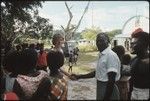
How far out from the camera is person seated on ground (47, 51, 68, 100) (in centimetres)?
413

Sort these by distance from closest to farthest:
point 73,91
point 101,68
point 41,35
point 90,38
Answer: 1. point 101,68
2. point 73,91
3. point 41,35
4. point 90,38

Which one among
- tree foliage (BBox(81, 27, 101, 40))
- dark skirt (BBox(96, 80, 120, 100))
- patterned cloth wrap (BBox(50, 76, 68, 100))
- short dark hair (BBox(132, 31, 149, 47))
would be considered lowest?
tree foliage (BBox(81, 27, 101, 40))

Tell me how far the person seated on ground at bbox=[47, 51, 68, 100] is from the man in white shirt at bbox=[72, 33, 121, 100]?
76cm

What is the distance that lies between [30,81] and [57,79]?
0.34m

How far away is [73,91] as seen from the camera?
47.8 ft

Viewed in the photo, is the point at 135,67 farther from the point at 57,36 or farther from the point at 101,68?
the point at 57,36

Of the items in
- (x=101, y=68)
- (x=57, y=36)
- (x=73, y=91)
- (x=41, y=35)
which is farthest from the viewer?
(x=41, y=35)

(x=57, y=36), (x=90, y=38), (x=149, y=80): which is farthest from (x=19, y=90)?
(x=90, y=38)

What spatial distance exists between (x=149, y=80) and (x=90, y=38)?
103 m

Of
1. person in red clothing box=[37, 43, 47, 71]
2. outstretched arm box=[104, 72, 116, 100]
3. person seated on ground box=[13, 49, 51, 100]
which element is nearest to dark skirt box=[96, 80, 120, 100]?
outstretched arm box=[104, 72, 116, 100]

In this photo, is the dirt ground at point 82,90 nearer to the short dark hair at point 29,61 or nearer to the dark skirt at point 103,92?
the dark skirt at point 103,92

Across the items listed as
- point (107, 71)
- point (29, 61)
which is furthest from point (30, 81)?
point (107, 71)

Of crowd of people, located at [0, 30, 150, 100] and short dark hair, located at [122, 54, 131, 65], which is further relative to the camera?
short dark hair, located at [122, 54, 131, 65]

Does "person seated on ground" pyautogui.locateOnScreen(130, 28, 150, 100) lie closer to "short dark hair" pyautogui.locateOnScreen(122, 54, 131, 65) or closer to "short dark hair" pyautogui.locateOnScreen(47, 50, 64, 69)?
"short dark hair" pyautogui.locateOnScreen(47, 50, 64, 69)
